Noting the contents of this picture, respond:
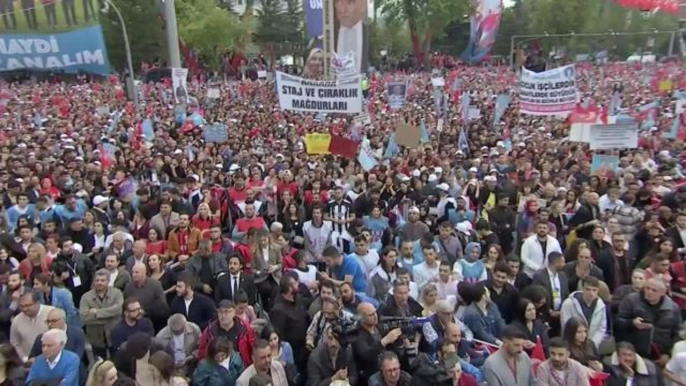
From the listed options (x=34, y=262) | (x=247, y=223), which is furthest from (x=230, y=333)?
(x=247, y=223)

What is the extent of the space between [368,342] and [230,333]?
1070 millimetres

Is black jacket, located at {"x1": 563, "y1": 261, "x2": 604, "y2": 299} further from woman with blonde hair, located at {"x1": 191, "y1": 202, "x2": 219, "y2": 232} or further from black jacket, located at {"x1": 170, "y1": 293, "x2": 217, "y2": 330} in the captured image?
woman with blonde hair, located at {"x1": 191, "y1": 202, "x2": 219, "y2": 232}

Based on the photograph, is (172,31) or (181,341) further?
(172,31)

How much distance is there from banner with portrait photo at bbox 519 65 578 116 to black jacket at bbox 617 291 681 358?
9221 millimetres

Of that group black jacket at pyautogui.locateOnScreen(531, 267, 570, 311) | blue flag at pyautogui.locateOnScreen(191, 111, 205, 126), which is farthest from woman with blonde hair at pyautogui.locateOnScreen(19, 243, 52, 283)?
blue flag at pyautogui.locateOnScreen(191, 111, 205, 126)

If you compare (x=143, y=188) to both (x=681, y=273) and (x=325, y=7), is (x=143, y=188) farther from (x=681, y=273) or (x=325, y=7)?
(x=325, y=7)

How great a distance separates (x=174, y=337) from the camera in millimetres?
5574

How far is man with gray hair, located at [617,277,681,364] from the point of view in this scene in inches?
221

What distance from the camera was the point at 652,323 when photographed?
564 centimetres

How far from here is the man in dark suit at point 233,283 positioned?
657 centimetres

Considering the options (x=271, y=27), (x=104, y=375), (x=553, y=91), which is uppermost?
(x=553, y=91)

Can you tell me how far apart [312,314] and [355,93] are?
7.41 m

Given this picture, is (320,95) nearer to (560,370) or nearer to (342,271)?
(342,271)

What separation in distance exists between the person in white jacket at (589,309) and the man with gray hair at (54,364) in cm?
374
